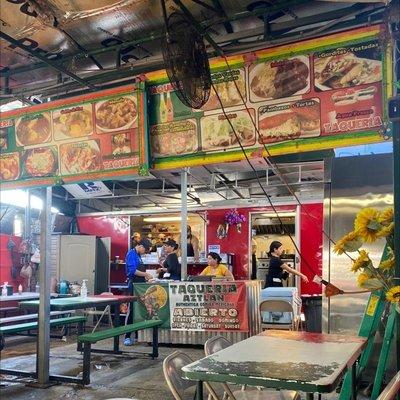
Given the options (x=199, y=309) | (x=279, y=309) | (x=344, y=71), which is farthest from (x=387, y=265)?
(x=199, y=309)

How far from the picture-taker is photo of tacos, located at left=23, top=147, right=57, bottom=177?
5.75 m

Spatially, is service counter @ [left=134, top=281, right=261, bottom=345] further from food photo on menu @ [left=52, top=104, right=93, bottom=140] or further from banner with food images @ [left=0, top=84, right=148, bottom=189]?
food photo on menu @ [left=52, top=104, right=93, bottom=140]

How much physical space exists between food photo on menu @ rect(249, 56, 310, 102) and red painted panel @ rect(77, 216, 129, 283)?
8483 mm

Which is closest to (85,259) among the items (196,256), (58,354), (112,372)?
(196,256)

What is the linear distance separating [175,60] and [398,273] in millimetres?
2554

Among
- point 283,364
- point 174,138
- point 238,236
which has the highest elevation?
point 174,138

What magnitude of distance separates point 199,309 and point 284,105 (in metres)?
4.55

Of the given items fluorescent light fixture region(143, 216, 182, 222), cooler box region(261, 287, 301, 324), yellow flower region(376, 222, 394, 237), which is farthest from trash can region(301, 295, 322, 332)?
fluorescent light fixture region(143, 216, 182, 222)

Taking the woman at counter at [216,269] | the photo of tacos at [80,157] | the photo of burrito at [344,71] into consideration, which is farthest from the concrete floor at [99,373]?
the photo of burrito at [344,71]

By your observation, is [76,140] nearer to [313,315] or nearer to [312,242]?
[313,315]

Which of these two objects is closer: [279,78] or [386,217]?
[386,217]

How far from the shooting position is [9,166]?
610 centimetres

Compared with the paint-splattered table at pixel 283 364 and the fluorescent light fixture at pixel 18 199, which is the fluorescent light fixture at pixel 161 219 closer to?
the fluorescent light fixture at pixel 18 199

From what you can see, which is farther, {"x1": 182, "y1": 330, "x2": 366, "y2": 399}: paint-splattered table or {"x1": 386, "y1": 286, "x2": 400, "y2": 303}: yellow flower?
{"x1": 386, "y1": 286, "x2": 400, "y2": 303}: yellow flower
